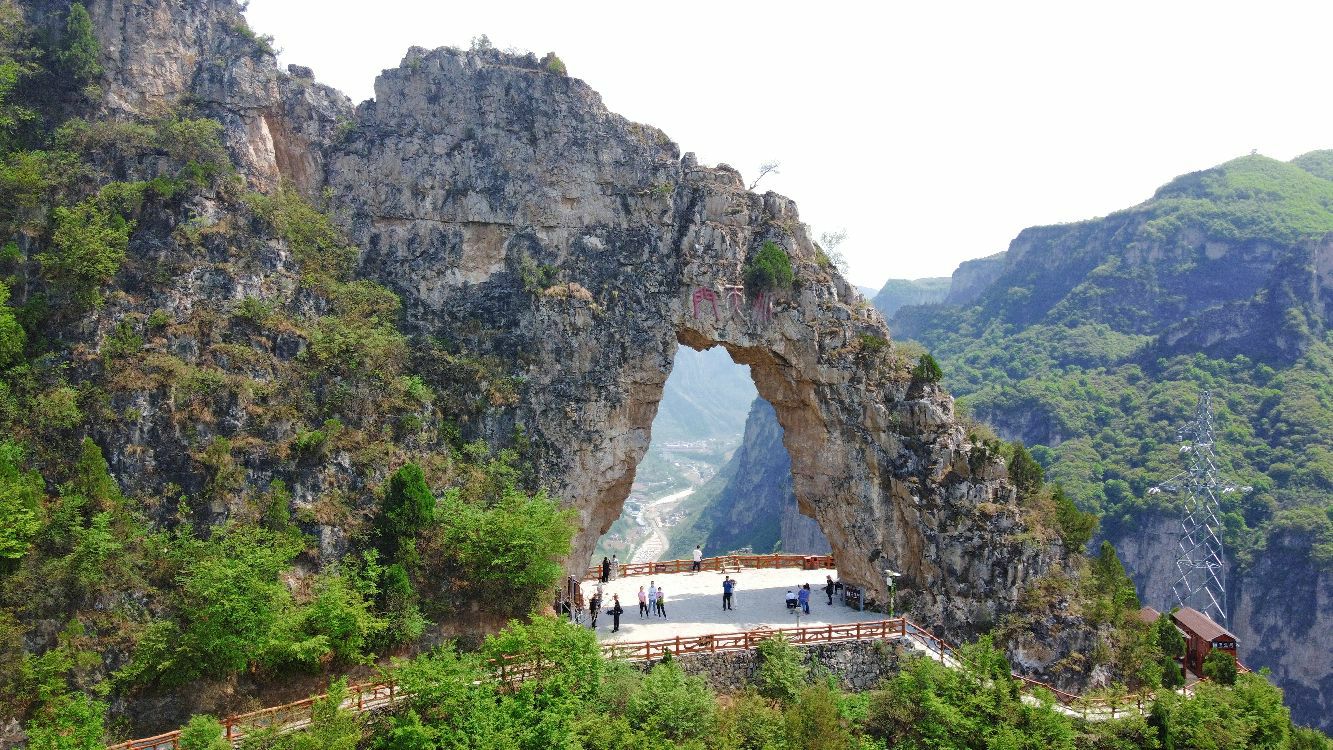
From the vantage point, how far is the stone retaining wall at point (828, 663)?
22.6 metres

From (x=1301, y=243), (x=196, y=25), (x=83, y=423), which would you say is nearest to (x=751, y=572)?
(x=83, y=423)

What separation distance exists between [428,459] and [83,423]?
9.21 m

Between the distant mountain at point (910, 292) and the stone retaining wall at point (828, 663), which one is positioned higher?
the distant mountain at point (910, 292)

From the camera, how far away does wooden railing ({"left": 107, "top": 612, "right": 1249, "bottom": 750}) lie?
60.4 feet

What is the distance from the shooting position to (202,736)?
1741 cm

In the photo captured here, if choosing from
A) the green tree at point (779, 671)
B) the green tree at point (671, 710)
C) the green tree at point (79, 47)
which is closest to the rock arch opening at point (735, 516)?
the green tree at point (779, 671)

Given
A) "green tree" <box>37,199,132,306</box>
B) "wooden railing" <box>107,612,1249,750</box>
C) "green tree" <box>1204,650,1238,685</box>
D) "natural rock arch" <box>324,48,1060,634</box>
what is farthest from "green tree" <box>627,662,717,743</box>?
"green tree" <box>37,199,132,306</box>

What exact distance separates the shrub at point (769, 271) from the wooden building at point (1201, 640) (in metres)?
18.1

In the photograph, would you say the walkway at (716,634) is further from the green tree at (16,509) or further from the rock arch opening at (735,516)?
the rock arch opening at (735,516)

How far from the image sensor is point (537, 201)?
2827cm

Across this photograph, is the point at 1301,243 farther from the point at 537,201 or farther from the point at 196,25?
the point at 196,25

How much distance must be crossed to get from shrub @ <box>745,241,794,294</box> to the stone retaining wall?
1249 centimetres

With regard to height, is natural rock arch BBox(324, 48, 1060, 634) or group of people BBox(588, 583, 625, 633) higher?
natural rock arch BBox(324, 48, 1060, 634)

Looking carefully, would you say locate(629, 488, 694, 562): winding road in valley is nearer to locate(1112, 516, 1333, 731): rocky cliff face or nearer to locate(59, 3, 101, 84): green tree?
locate(1112, 516, 1333, 731): rocky cliff face
